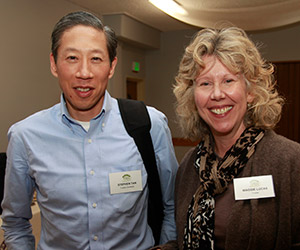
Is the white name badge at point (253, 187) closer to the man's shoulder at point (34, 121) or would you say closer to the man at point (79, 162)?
the man at point (79, 162)

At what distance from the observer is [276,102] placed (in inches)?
56.9

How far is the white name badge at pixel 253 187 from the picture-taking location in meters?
1.27

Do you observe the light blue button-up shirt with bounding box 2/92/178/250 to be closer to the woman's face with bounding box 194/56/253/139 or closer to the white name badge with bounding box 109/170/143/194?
the white name badge with bounding box 109/170/143/194

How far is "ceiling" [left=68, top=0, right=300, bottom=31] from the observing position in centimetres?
447

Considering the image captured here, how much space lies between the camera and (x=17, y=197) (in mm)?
1497

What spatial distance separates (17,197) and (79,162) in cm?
33

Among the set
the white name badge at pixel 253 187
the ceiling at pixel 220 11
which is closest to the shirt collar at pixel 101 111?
the white name badge at pixel 253 187

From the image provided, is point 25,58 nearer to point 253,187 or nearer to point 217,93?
point 217,93

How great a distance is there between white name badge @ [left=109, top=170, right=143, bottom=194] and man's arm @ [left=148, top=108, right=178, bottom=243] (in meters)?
0.17

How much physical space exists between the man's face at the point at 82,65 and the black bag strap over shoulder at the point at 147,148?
18cm

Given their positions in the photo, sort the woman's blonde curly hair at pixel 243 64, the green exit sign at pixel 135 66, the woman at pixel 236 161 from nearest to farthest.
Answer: the woman at pixel 236 161, the woman's blonde curly hair at pixel 243 64, the green exit sign at pixel 135 66

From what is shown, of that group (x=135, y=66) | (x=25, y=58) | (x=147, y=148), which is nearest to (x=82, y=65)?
(x=147, y=148)

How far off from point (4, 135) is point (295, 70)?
5.21m

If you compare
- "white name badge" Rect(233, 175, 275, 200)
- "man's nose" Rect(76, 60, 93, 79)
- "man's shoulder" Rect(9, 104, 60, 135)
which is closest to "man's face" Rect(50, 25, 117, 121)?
"man's nose" Rect(76, 60, 93, 79)
